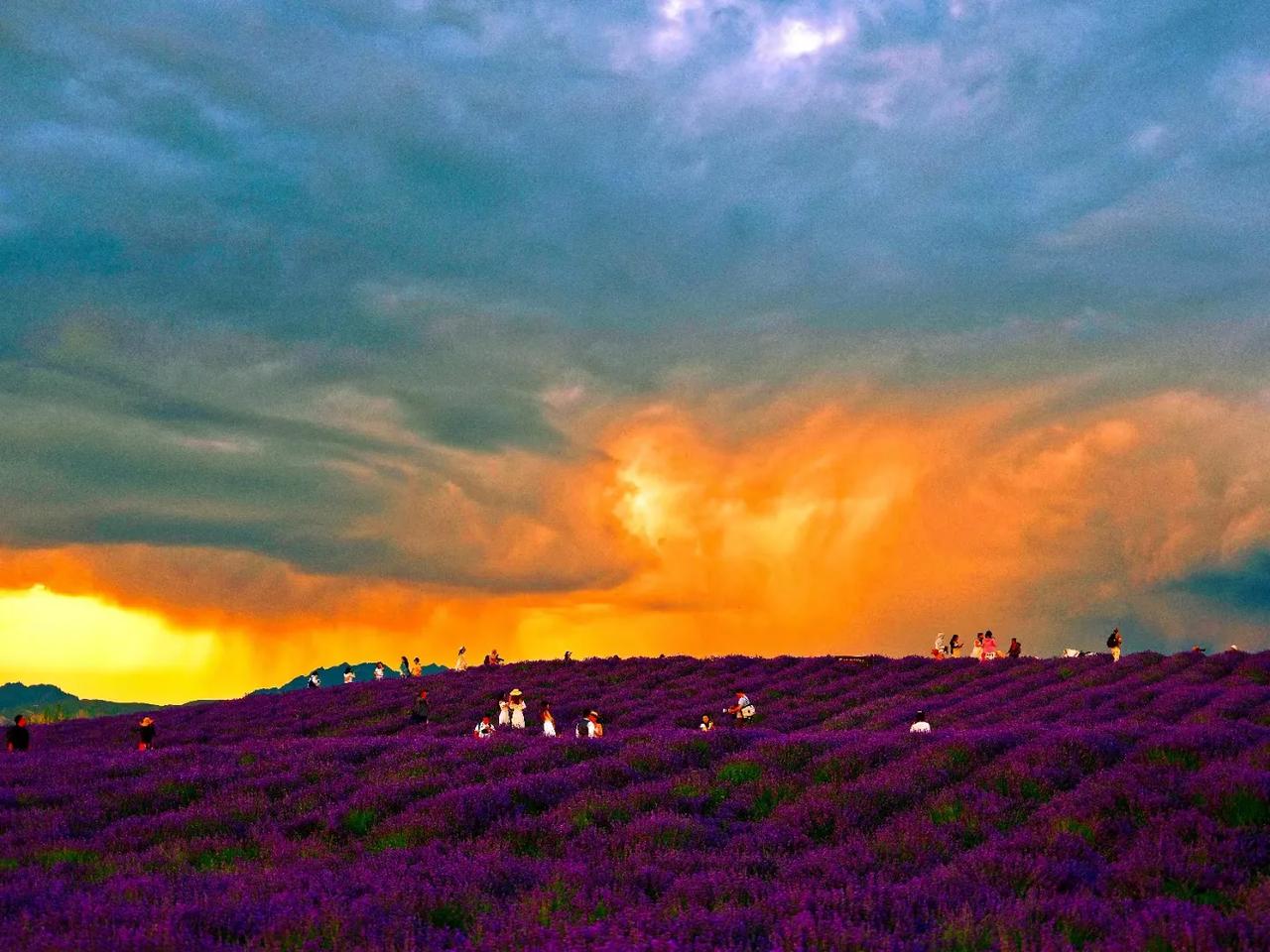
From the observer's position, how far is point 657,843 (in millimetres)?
9680

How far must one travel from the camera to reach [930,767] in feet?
40.8

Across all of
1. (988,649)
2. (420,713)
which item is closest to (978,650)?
(988,649)

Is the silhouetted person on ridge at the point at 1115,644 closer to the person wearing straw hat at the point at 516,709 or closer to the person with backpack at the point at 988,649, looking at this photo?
the person with backpack at the point at 988,649

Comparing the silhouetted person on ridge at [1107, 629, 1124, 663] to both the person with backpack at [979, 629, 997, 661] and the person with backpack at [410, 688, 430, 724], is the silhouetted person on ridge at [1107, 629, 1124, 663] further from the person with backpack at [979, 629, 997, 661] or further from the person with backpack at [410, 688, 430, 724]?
the person with backpack at [410, 688, 430, 724]

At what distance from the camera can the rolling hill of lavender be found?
653 cm

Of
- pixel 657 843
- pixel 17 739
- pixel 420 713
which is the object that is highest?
pixel 420 713

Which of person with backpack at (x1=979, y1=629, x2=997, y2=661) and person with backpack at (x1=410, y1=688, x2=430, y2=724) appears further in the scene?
person with backpack at (x1=979, y1=629, x2=997, y2=661)

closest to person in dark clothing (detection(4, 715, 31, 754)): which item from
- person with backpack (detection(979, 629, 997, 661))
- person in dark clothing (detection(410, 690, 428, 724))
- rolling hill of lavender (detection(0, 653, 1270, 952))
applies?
rolling hill of lavender (detection(0, 653, 1270, 952))

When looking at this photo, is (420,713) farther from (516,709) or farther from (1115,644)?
(1115,644)

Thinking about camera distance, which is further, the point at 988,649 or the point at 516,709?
the point at 988,649

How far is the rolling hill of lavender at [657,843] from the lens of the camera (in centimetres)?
653

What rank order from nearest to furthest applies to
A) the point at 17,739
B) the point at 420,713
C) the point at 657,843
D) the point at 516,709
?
the point at 657,843, the point at 17,739, the point at 516,709, the point at 420,713

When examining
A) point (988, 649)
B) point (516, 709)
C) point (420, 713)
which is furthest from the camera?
point (988, 649)

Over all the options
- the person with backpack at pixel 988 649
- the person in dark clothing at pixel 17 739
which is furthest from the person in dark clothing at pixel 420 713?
the person with backpack at pixel 988 649
